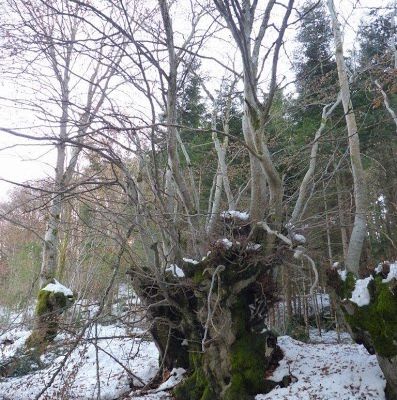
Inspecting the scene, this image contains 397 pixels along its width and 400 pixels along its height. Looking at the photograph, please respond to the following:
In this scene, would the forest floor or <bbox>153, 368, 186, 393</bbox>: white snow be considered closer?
the forest floor

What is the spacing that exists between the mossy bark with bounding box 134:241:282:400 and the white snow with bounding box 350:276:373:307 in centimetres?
118

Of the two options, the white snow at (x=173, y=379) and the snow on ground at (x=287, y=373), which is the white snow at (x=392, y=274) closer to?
the snow on ground at (x=287, y=373)

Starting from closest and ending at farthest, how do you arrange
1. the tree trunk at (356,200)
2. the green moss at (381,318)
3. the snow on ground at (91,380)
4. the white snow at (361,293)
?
the green moss at (381,318) → the white snow at (361,293) → the snow on ground at (91,380) → the tree trunk at (356,200)

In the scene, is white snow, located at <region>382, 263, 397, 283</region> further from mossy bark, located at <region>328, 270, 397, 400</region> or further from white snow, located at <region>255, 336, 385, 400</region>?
white snow, located at <region>255, 336, 385, 400</region>

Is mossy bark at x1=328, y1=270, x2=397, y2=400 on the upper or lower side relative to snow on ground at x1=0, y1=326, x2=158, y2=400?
upper

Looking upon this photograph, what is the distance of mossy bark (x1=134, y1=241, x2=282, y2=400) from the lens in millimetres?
5145

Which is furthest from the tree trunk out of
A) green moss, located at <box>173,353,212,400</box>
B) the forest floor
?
green moss, located at <box>173,353,212,400</box>

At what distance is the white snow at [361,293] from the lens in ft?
14.5

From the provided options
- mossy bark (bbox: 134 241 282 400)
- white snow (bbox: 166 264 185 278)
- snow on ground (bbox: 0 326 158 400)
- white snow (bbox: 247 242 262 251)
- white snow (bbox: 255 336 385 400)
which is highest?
white snow (bbox: 247 242 262 251)

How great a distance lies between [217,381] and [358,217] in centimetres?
378

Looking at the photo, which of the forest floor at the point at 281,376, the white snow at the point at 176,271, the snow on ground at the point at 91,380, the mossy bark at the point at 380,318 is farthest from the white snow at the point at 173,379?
the mossy bark at the point at 380,318

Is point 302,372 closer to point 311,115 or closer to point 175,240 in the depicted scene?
point 175,240

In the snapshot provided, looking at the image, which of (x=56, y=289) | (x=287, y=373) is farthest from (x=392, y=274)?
(x=56, y=289)

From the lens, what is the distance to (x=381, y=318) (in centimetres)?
421
